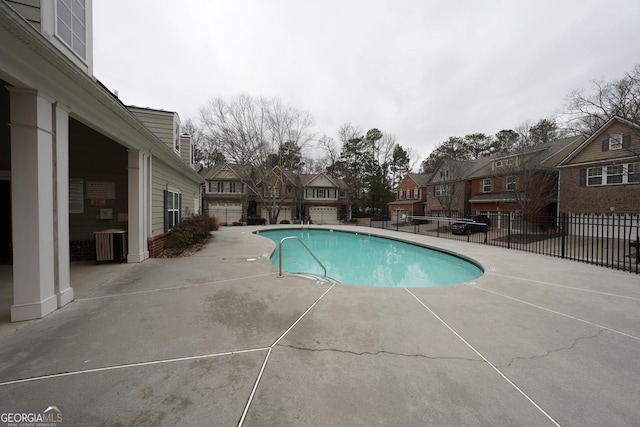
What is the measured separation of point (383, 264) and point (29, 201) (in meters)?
9.77

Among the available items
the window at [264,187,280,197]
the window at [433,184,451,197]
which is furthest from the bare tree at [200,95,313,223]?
the window at [433,184,451,197]

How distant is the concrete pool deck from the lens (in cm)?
193

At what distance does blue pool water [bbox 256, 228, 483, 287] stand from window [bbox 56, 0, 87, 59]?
7349 millimetres

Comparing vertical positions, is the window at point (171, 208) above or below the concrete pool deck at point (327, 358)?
above

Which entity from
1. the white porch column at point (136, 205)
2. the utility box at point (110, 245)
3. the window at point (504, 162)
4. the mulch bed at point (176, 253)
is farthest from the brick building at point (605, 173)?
the utility box at point (110, 245)

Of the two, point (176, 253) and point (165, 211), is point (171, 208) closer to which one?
point (165, 211)

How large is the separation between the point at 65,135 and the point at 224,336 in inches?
158

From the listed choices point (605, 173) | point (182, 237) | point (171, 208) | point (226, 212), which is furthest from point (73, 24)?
point (226, 212)

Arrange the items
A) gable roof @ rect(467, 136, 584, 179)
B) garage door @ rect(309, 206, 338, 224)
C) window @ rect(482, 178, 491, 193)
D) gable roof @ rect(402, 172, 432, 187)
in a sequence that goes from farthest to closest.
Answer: garage door @ rect(309, 206, 338, 224), gable roof @ rect(402, 172, 432, 187), window @ rect(482, 178, 491, 193), gable roof @ rect(467, 136, 584, 179)

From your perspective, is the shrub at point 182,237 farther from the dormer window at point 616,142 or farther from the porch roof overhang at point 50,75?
the dormer window at point 616,142

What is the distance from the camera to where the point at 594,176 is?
15211mm

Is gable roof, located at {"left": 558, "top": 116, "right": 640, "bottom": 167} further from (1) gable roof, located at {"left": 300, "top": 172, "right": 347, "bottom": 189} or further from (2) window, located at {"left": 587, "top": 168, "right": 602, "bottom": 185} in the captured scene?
(1) gable roof, located at {"left": 300, "top": 172, "right": 347, "bottom": 189}

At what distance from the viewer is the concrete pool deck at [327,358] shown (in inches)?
75.9

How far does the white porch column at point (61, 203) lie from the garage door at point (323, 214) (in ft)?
91.6
